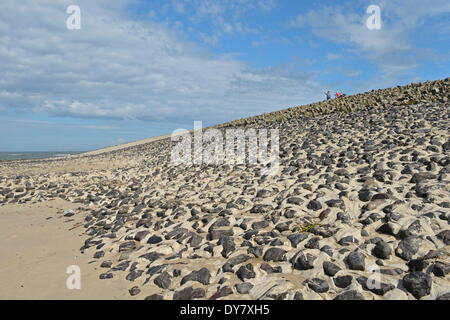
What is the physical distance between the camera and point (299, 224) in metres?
5.60

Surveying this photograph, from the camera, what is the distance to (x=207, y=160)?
1305 cm

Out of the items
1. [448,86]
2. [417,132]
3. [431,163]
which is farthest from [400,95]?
[431,163]

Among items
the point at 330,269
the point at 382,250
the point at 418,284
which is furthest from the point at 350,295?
the point at 382,250

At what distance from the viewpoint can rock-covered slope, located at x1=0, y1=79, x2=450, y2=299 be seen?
4.00 m

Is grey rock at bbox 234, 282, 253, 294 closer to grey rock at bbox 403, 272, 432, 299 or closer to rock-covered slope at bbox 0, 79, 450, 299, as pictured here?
rock-covered slope at bbox 0, 79, 450, 299

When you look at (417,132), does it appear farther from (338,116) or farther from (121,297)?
(121,297)

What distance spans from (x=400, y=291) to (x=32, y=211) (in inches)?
433

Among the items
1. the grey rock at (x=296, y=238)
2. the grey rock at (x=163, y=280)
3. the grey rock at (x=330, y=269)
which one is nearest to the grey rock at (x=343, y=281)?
the grey rock at (x=330, y=269)

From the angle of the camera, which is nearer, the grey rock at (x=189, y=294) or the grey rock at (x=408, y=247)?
the grey rock at (x=189, y=294)

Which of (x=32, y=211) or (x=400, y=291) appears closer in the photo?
(x=400, y=291)

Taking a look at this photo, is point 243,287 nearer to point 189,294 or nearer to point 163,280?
point 189,294

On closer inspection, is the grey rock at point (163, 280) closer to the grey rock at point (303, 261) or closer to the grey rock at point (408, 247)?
the grey rock at point (303, 261)

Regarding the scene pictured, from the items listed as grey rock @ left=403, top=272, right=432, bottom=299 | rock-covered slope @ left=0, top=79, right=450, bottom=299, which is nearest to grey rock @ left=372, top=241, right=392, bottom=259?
rock-covered slope @ left=0, top=79, right=450, bottom=299

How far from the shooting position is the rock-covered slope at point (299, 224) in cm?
400
